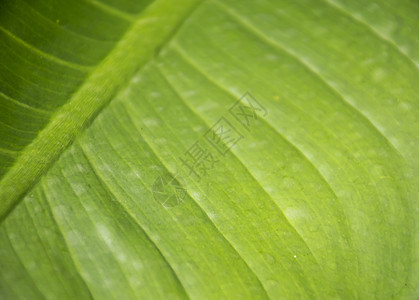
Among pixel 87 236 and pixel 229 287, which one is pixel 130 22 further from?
pixel 229 287

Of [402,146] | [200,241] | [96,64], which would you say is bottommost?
[402,146]

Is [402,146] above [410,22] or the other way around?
the other way around

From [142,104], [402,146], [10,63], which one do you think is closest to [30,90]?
[10,63]

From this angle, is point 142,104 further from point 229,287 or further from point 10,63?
point 229,287
